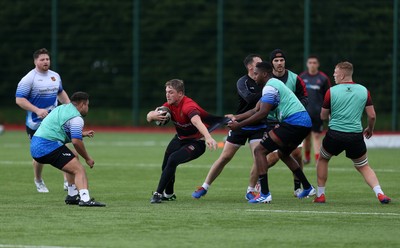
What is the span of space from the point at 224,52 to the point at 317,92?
16.2 metres

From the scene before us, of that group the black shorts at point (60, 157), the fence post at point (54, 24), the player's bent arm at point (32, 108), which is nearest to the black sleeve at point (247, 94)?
the black shorts at point (60, 157)

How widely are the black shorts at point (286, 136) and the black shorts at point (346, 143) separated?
37cm

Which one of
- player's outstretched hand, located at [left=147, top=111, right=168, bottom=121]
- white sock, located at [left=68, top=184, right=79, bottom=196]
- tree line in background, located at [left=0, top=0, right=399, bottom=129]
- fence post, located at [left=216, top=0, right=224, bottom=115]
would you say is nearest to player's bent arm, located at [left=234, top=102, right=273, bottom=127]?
player's outstretched hand, located at [left=147, top=111, right=168, bottom=121]

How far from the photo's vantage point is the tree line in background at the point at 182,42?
3753 centimetres

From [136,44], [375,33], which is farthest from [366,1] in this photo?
[136,44]

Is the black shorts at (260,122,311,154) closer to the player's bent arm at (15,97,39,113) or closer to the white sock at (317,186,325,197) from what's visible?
the white sock at (317,186,325,197)

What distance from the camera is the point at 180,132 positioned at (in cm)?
1560

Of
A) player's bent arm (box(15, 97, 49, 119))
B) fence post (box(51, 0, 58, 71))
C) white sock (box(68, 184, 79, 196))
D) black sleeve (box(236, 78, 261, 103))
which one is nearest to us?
white sock (box(68, 184, 79, 196))

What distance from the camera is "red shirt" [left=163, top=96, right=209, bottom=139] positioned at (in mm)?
15030

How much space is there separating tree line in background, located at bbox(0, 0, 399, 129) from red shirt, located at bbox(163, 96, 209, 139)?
2210cm

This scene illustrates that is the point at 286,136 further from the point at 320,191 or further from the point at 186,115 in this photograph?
the point at 186,115

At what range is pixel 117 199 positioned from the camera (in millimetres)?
15586

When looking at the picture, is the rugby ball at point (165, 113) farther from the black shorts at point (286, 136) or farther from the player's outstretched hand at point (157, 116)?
the black shorts at point (286, 136)

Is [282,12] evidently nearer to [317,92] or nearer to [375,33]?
[375,33]
